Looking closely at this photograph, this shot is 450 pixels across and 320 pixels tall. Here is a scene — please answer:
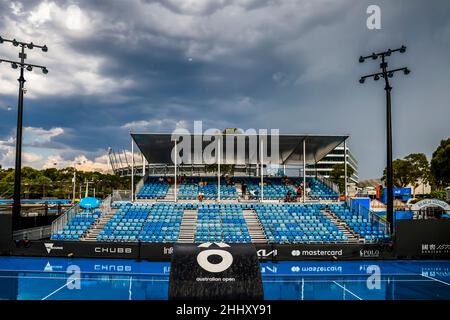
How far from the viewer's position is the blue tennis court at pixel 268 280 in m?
12.5

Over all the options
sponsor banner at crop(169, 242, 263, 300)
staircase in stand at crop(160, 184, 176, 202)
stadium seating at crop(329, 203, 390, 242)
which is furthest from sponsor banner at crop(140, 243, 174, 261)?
sponsor banner at crop(169, 242, 263, 300)

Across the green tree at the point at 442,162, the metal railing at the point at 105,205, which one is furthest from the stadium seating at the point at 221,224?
the green tree at the point at 442,162

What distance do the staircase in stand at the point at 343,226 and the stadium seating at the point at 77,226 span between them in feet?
56.2

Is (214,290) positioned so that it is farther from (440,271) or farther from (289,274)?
(440,271)

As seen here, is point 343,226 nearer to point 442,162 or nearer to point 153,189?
point 153,189

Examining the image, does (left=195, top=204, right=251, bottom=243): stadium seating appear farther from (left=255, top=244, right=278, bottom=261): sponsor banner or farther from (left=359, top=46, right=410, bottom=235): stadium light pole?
(left=359, top=46, right=410, bottom=235): stadium light pole

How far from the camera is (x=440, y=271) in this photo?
1777 centimetres

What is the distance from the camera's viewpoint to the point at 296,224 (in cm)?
2394

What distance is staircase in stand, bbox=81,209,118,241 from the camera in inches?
887

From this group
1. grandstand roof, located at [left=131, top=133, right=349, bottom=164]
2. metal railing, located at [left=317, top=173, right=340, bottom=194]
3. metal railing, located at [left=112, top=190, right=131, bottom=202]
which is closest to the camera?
grandstand roof, located at [left=131, top=133, right=349, bottom=164]

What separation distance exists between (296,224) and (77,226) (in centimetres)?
1499

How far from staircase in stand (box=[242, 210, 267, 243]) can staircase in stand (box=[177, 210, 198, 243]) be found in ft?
12.6

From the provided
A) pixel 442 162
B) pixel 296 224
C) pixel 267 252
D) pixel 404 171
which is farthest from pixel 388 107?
pixel 404 171
